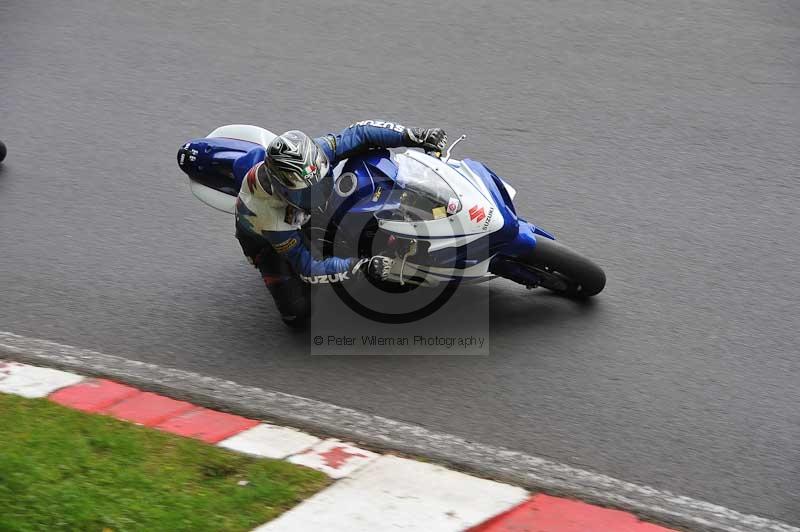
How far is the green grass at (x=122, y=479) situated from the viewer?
419cm

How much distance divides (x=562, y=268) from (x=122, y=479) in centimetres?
280

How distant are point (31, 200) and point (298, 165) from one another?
292 centimetres

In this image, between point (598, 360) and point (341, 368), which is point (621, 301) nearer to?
point (598, 360)

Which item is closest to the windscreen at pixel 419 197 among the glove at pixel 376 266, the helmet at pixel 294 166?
the glove at pixel 376 266

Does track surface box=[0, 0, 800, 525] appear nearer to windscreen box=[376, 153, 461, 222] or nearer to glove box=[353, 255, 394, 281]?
glove box=[353, 255, 394, 281]

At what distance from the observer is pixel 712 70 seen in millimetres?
8672

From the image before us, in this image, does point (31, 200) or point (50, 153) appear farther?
point (50, 153)

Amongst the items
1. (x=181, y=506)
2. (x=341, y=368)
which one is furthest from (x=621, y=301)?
(x=181, y=506)

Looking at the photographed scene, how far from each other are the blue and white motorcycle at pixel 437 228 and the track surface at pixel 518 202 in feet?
1.13

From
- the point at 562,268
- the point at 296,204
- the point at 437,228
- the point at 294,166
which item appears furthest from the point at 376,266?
the point at 562,268

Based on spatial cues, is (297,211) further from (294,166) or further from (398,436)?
(398,436)

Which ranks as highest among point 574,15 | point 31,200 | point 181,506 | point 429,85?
point 574,15

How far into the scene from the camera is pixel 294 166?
5.35 m

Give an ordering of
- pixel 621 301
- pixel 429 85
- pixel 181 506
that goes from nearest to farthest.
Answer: pixel 181 506
pixel 621 301
pixel 429 85
